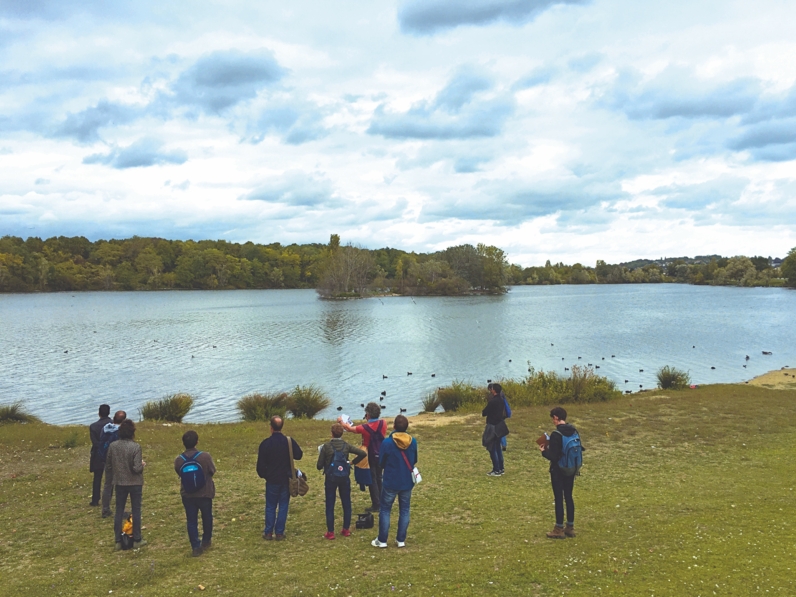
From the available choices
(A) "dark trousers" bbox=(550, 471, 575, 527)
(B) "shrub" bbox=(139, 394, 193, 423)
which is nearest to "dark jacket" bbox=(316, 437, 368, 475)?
(A) "dark trousers" bbox=(550, 471, 575, 527)

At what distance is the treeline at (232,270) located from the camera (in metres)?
140

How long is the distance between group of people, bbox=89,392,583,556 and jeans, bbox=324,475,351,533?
0.02 m

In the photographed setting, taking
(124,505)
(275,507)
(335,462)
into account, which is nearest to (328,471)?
(335,462)

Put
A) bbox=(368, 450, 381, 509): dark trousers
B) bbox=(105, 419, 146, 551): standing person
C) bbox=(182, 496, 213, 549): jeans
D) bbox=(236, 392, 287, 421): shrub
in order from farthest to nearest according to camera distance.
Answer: bbox=(236, 392, 287, 421): shrub
bbox=(368, 450, 381, 509): dark trousers
bbox=(105, 419, 146, 551): standing person
bbox=(182, 496, 213, 549): jeans

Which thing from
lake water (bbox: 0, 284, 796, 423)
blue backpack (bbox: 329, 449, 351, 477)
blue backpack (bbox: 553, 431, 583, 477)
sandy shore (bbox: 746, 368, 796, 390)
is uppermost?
blue backpack (bbox: 553, 431, 583, 477)

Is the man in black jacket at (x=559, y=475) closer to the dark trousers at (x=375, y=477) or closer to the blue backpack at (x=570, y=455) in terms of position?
the blue backpack at (x=570, y=455)

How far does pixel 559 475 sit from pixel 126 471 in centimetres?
661

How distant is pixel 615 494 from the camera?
34.6ft

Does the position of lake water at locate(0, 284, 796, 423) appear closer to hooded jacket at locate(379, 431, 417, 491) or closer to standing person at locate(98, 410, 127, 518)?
standing person at locate(98, 410, 127, 518)

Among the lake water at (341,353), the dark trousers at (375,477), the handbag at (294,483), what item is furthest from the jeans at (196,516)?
the lake water at (341,353)

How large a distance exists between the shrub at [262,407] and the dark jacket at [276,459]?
42.5 feet

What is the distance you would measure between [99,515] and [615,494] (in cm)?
981

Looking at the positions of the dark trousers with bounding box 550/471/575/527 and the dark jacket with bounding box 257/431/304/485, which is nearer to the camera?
the dark trousers with bounding box 550/471/575/527

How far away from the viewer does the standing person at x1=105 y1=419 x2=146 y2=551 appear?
830cm
